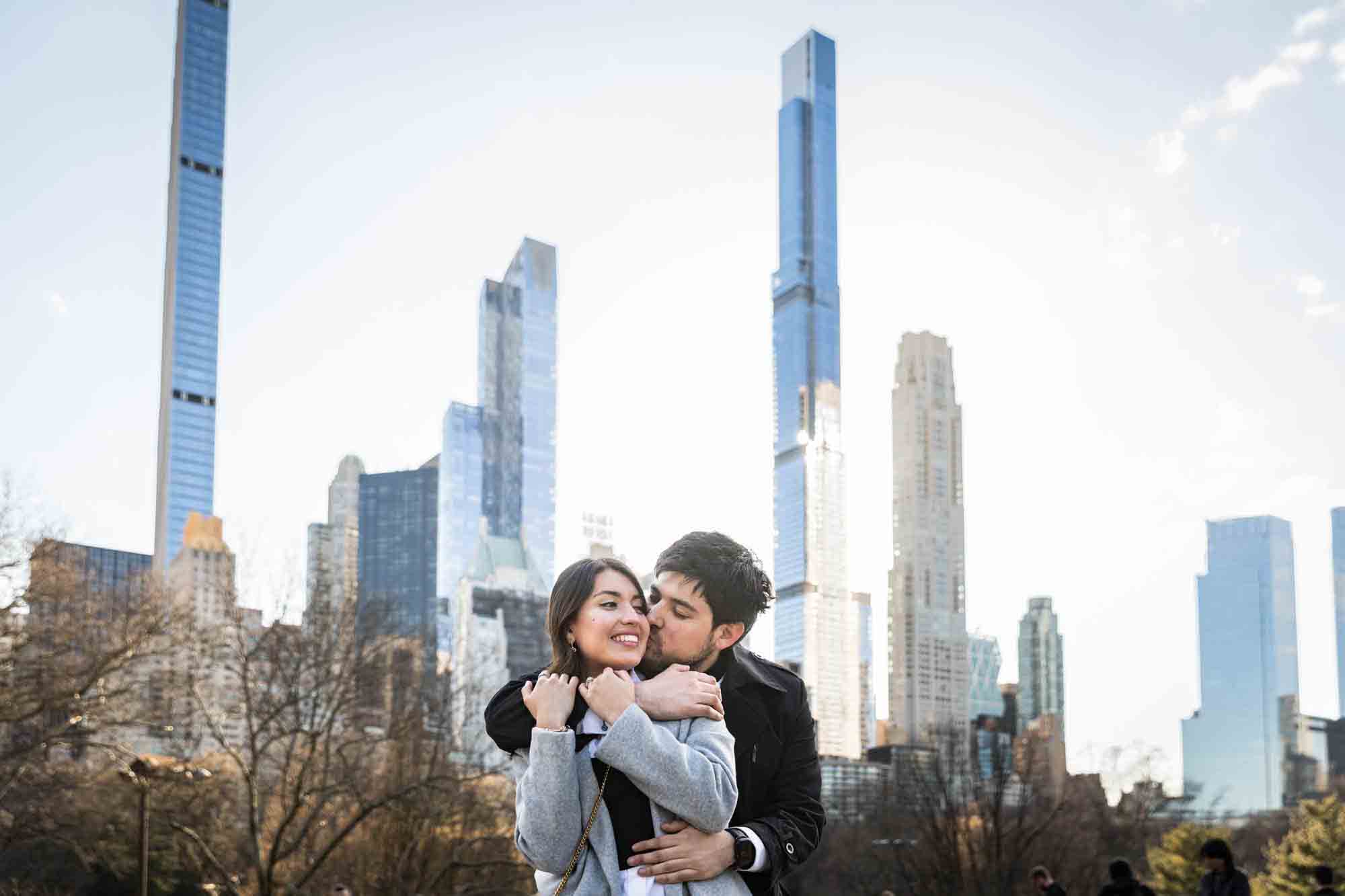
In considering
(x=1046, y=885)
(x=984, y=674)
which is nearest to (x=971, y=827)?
(x=1046, y=885)

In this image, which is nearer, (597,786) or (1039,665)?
(597,786)

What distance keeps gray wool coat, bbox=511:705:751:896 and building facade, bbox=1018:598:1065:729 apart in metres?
157

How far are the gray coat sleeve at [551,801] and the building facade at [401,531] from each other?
139 meters

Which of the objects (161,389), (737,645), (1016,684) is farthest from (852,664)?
(737,645)

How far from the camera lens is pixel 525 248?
15638cm

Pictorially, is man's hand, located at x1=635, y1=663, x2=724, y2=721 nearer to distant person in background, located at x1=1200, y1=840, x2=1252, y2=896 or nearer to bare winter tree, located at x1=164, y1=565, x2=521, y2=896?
distant person in background, located at x1=1200, y1=840, x2=1252, y2=896

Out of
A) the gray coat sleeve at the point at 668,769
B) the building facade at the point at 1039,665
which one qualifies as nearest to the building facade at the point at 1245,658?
the building facade at the point at 1039,665

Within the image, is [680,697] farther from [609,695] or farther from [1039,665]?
[1039,665]

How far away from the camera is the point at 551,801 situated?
2520 millimetres

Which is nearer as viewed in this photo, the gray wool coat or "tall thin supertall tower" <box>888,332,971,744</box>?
the gray wool coat

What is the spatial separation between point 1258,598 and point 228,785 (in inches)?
7073

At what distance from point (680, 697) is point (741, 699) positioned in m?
0.48

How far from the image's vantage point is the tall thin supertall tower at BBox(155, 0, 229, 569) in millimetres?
122375

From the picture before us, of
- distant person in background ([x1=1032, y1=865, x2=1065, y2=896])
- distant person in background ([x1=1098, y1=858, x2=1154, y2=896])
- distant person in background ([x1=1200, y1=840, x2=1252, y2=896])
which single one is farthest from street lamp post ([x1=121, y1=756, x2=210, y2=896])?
distant person in background ([x1=1200, y1=840, x2=1252, y2=896])
